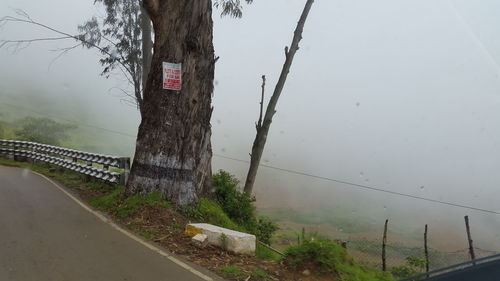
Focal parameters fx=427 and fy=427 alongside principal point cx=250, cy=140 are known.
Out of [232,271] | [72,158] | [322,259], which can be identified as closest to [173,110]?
[232,271]

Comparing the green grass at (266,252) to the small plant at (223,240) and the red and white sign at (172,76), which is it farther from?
the red and white sign at (172,76)

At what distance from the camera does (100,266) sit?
5949mm

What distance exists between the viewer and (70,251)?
659 centimetres

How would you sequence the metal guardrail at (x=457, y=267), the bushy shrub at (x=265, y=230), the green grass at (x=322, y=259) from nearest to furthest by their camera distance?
1. the metal guardrail at (x=457, y=267)
2. the green grass at (x=322, y=259)
3. the bushy shrub at (x=265, y=230)

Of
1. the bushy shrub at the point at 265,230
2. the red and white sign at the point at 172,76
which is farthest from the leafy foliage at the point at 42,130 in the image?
the red and white sign at the point at 172,76

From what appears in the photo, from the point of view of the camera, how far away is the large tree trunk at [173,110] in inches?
357

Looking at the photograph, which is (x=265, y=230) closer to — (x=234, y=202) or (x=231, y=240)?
(x=234, y=202)

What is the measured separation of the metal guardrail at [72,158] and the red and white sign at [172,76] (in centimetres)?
375

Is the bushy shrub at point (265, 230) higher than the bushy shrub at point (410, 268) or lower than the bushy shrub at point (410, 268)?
higher

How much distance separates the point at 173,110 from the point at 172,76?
Result: 72 cm

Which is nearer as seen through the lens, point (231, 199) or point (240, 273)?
point (240, 273)

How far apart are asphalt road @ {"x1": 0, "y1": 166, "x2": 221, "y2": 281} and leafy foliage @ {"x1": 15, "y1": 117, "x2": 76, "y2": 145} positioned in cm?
2181

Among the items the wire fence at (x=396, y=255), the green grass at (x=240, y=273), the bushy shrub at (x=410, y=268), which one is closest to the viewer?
the green grass at (x=240, y=273)

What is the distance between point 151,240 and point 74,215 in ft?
9.11
